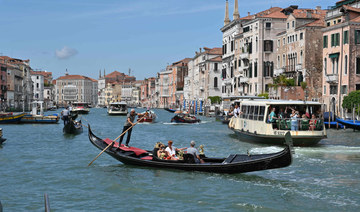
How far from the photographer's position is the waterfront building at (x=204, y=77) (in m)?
59.0

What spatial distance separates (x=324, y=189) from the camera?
1054cm

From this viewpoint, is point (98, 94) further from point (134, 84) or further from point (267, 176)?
point (267, 176)

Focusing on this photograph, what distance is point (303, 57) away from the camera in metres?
34.4

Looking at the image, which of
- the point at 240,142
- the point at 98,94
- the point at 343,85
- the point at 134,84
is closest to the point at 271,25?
the point at 343,85

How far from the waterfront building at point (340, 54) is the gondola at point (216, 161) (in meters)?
19.1

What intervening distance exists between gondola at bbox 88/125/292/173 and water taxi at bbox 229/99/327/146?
5.22 m

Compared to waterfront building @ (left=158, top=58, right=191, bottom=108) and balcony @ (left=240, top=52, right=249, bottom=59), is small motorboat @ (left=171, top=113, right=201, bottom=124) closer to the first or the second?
balcony @ (left=240, top=52, right=249, bottom=59)

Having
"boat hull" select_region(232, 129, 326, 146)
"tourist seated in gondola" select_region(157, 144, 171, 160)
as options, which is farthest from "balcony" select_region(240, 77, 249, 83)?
"tourist seated in gondola" select_region(157, 144, 171, 160)

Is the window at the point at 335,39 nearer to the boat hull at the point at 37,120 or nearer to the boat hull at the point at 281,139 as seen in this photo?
the boat hull at the point at 281,139

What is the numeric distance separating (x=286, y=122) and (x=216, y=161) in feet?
17.5

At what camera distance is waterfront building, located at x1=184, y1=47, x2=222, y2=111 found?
5902 centimetres

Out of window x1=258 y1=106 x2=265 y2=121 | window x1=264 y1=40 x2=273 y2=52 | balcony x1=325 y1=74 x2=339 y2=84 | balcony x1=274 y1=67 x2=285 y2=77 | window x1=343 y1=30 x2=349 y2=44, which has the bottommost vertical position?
window x1=258 y1=106 x2=265 y2=121

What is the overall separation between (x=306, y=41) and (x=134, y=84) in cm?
10673

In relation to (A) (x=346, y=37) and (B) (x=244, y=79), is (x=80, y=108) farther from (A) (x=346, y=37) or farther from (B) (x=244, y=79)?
(A) (x=346, y=37)
